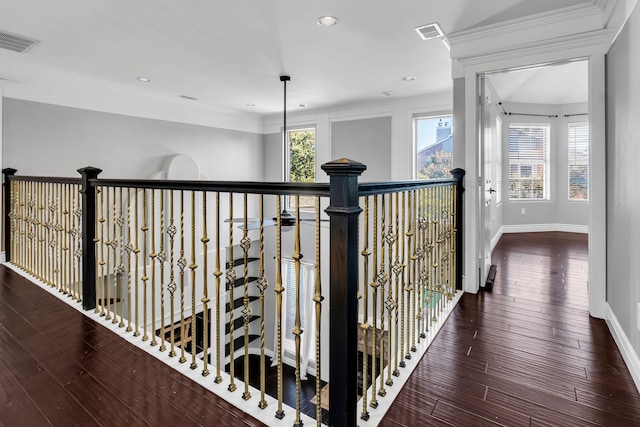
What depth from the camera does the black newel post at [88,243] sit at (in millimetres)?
2645

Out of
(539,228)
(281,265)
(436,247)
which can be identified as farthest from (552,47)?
(539,228)

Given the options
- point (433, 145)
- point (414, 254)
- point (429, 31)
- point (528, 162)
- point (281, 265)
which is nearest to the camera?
point (281, 265)

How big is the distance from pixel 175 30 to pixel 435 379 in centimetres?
335

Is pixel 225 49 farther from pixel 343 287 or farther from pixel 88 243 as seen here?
pixel 343 287

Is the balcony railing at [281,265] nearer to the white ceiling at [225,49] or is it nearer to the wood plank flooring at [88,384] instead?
the wood plank flooring at [88,384]

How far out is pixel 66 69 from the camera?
4.31 meters

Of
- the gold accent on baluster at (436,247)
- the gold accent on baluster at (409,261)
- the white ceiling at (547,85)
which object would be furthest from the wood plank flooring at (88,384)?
the white ceiling at (547,85)

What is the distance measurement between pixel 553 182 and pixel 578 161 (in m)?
0.52

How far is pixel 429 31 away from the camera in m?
3.23

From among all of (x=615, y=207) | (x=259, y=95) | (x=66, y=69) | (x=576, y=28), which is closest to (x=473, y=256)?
(x=615, y=207)

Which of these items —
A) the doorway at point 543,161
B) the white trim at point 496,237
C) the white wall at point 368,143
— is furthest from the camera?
the doorway at point 543,161

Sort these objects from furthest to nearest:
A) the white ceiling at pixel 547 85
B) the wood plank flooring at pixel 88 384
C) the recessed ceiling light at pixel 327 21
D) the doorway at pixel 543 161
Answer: the doorway at pixel 543 161 < the white ceiling at pixel 547 85 < the recessed ceiling light at pixel 327 21 < the wood plank flooring at pixel 88 384

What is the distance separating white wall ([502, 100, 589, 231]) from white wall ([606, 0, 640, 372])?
432 centimetres

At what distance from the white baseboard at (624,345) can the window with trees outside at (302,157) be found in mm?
5234
